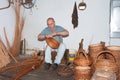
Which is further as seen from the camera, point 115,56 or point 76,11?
point 76,11

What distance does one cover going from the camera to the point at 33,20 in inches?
213

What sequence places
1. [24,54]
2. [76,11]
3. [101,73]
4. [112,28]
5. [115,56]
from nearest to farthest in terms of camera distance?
A: 1. [101,73]
2. [115,56]
3. [112,28]
4. [76,11]
5. [24,54]

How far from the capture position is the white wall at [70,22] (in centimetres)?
469

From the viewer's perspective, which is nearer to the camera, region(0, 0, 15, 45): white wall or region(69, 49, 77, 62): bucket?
region(69, 49, 77, 62): bucket

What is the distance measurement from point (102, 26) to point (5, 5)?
2.57 m

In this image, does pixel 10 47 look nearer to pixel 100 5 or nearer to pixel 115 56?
pixel 100 5

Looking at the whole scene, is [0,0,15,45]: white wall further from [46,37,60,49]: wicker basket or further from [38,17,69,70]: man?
[46,37,60,49]: wicker basket

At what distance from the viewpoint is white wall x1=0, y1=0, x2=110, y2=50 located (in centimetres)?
469

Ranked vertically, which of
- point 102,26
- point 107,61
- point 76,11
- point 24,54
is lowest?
point 24,54

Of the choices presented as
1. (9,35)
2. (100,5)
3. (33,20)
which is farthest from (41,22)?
(100,5)

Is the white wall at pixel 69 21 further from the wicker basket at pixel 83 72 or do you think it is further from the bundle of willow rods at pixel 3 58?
the wicker basket at pixel 83 72

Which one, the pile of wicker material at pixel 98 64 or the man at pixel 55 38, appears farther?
the man at pixel 55 38

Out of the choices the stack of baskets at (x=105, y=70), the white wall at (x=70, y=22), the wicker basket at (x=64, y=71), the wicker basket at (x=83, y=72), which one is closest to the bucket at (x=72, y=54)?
the white wall at (x=70, y=22)

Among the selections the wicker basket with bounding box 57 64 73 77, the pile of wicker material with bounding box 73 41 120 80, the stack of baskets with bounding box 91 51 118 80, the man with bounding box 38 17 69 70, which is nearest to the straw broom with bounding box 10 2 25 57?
the man with bounding box 38 17 69 70
